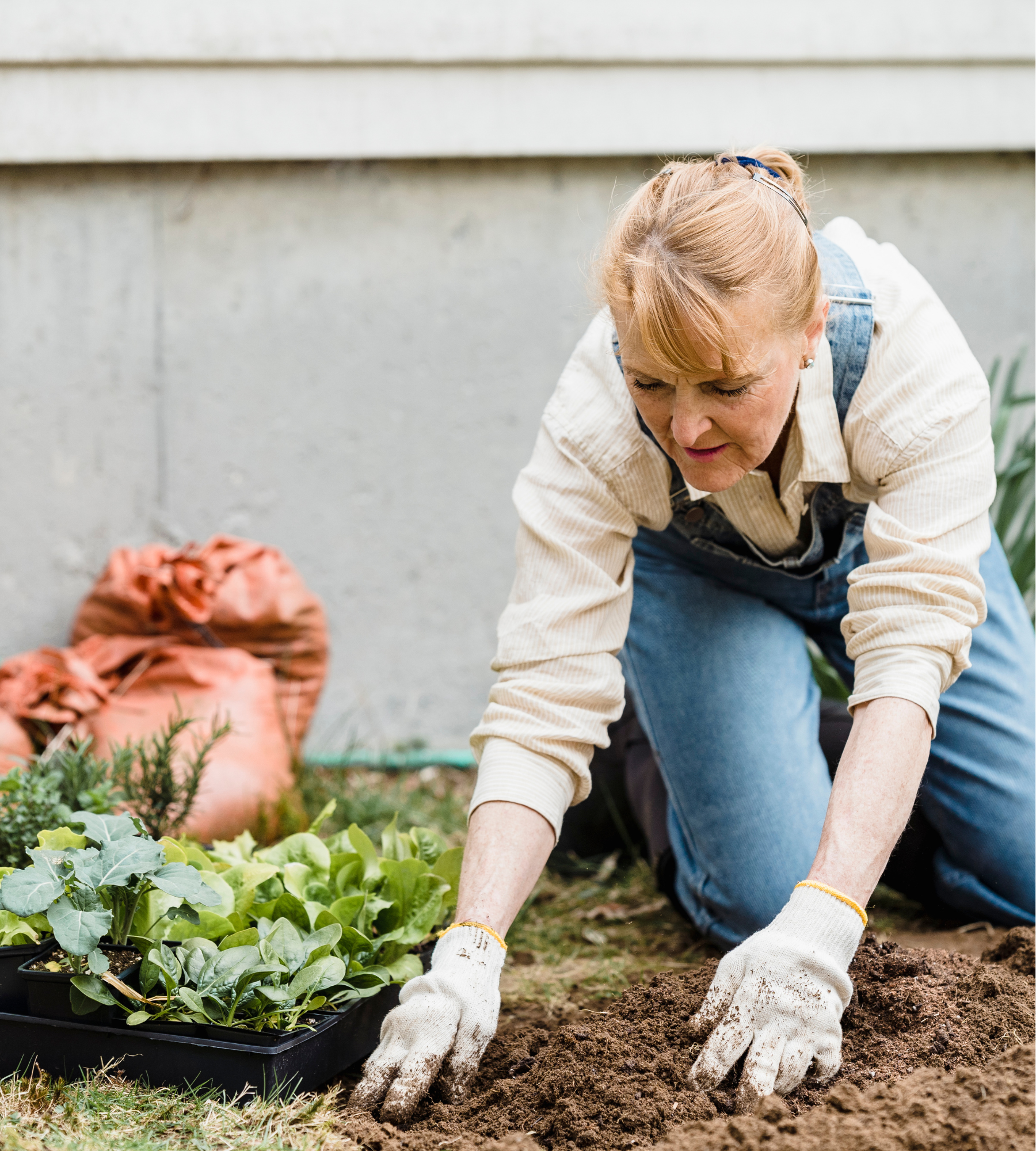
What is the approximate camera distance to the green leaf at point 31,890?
1.27 meters

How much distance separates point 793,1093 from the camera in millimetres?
1302

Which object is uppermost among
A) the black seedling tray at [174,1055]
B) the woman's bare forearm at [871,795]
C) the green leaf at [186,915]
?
the woman's bare forearm at [871,795]

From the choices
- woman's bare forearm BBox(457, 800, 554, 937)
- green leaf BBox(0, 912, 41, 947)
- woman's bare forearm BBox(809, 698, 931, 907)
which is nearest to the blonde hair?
woman's bare forearm BBox(809, 698, 931, 907)

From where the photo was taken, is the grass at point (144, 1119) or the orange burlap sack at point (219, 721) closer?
the grass at point (144, 1119)

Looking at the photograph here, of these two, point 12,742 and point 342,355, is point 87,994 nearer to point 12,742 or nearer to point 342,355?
point 12,742

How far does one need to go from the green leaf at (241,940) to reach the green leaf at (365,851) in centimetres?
26

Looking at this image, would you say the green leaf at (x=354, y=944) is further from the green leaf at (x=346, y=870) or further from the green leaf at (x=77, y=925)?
the green leaf at (x=77, y=925)

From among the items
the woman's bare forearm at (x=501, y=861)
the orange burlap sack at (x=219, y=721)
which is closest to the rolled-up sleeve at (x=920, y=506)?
the woman's bare forearm at (x=501, y=861)

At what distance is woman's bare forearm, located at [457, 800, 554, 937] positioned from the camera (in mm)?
→ 1474

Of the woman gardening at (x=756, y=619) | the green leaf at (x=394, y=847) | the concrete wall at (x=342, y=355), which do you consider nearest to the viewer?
the woman gardening at (x=756, y=619)

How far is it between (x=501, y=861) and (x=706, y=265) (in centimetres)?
83

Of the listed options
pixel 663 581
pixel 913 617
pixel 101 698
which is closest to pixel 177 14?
pixel 101 698

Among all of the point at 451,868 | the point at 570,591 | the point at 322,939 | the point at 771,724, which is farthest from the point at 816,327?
the point at 322,939

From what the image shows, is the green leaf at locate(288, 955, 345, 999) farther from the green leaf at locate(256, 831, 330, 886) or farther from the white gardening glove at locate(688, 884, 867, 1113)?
the white gardening glove at locate(688, 884, 867, 1113)
